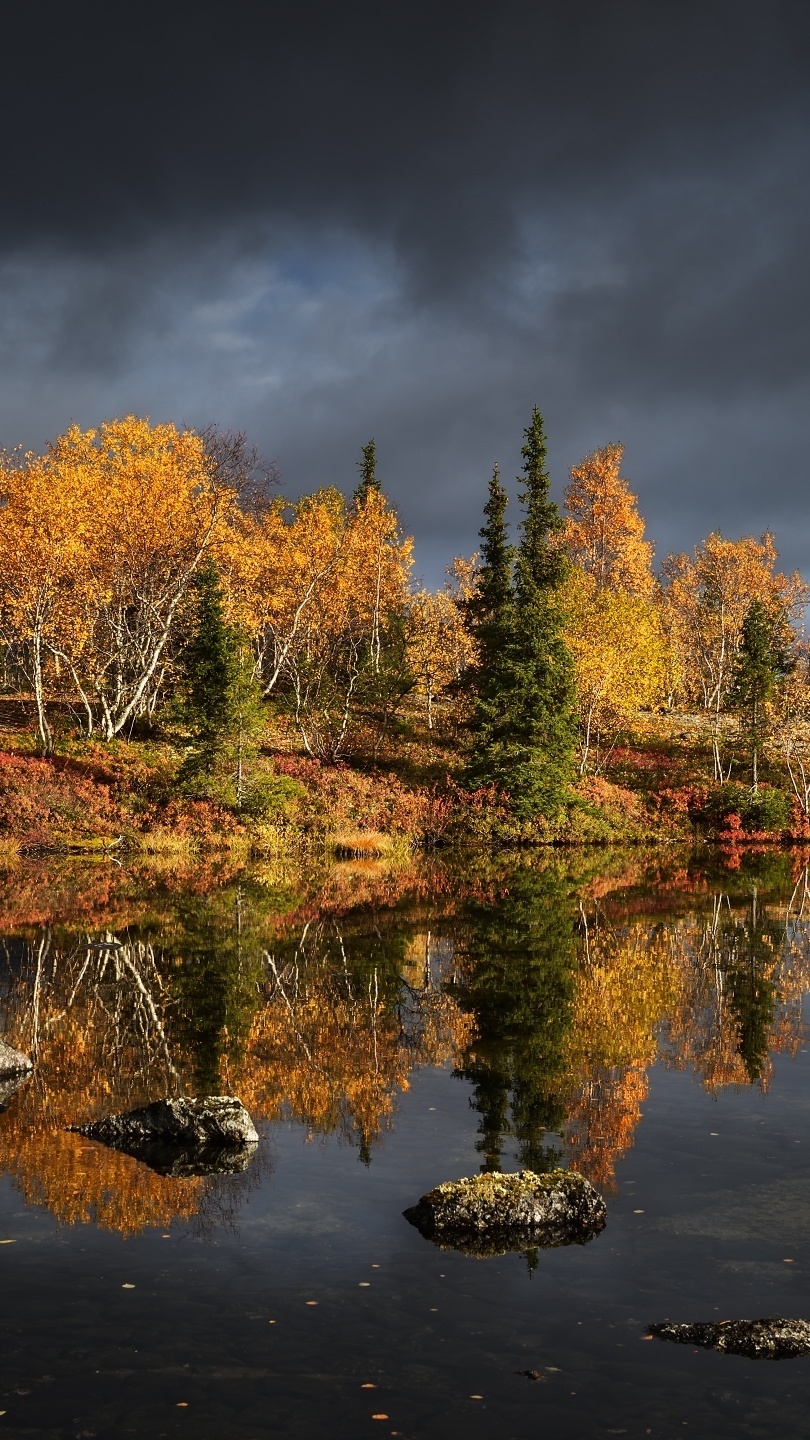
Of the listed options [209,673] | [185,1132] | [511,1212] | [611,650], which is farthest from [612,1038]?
[611,650]

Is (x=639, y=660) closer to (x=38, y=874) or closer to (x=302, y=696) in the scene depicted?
(x=302, y=696)

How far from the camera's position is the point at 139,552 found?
45.4 metres

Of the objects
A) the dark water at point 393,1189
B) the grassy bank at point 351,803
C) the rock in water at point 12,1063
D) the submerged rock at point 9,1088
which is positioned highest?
the grassy bank at point 351,803

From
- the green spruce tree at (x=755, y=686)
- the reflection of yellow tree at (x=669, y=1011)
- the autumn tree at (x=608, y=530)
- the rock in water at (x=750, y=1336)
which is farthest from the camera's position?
the autumn tree at (x=608, y=530)

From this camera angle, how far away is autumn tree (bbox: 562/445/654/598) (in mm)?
69750

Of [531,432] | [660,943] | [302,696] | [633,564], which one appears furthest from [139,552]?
[633,564]

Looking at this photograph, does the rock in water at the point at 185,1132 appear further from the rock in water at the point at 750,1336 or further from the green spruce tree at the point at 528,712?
the green spruce tree at the point at 528,712

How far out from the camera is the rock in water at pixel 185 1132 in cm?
1094

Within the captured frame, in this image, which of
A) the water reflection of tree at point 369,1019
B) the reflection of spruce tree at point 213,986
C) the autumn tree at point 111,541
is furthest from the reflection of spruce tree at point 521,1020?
the autumn tree at point 111,541

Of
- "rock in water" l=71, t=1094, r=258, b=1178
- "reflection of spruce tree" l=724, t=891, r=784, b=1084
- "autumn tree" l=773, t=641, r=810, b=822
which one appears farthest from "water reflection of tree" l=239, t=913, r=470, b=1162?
"autumn tree" l=773, t=641, r=810, b=822

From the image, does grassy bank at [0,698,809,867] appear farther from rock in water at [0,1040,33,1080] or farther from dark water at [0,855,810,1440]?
rock in water at [0,1040,33,1080]

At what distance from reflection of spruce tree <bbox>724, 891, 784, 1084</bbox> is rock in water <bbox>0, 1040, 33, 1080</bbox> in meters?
9.44

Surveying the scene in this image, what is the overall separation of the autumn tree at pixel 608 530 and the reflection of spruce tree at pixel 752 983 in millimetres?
43941

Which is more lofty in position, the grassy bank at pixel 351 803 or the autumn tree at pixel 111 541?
the autumn tree at pixel 111 541
